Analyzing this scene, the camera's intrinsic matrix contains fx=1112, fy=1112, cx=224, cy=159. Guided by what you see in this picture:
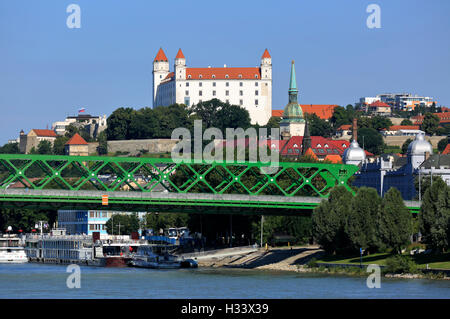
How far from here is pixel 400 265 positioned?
64.2 m

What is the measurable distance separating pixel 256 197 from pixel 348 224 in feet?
26.7

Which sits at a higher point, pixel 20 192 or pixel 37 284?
pixel 20 192

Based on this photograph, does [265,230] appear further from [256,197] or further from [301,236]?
[256,197]

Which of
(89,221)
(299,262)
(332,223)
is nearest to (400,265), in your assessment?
(332,223)

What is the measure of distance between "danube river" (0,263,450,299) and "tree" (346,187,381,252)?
4.15 m

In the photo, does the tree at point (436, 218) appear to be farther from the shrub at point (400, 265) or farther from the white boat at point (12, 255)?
the white boat at point (12, 255)

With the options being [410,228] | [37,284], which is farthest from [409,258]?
[37,284]

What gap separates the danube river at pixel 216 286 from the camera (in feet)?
176

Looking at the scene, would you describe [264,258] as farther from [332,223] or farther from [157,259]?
[332,223]

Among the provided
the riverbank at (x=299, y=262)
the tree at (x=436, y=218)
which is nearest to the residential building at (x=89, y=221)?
the riverbank at (x=299, y=262)

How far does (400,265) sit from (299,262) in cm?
1692

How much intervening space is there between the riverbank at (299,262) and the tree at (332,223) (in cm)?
120

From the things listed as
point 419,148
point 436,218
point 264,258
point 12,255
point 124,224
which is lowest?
point 12,255

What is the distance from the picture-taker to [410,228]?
69250 mm
